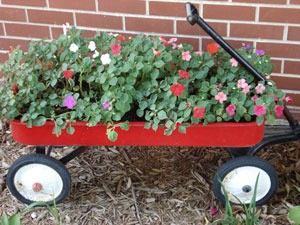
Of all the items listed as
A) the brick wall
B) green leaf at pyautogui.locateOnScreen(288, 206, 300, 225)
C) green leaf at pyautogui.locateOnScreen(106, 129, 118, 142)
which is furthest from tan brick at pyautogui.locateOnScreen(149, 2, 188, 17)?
green leaf at pyautogui.locateOnScreen(288, 206, 300, 225)

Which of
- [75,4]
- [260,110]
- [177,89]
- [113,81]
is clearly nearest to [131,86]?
[113,81]

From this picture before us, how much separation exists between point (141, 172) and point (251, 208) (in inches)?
24.0

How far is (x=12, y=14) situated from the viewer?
3.11m

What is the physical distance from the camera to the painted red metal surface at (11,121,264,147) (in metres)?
2.41

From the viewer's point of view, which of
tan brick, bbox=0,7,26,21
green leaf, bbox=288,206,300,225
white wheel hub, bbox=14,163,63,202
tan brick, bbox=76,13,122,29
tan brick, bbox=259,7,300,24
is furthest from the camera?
tan brick, bbox=0,7,26,21

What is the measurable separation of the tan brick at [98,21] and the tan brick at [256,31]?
23.4 inches

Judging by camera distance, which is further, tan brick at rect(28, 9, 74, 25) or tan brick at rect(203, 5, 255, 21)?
tan brick at rect(28, 9, 74, 25)

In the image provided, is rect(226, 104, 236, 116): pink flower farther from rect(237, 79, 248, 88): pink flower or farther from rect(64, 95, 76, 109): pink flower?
rect(64, 95, 76, 109): pink flower

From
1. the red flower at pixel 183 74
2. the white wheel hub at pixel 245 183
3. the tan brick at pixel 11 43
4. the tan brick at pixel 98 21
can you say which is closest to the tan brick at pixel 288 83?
the white wheel hub at pixel 245 183

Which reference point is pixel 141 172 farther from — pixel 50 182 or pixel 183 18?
pixel 183 18

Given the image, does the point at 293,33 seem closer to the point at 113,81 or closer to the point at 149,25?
the point at 149,25

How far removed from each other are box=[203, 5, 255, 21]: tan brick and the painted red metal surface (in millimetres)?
656

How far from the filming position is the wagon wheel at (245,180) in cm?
250

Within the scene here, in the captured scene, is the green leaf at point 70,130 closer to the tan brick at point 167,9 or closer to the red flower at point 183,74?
the red flower at point 183,74
